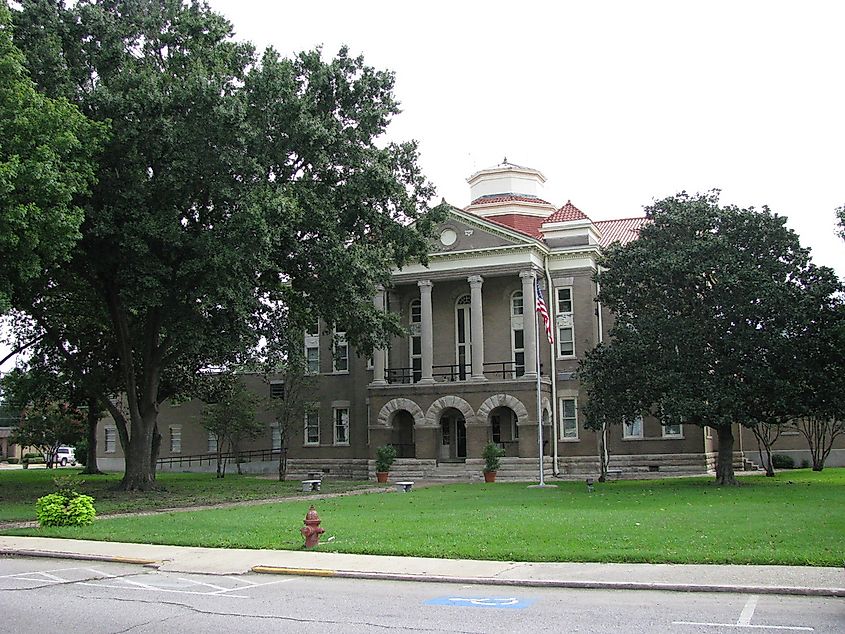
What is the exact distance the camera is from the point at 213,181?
94.1 ft

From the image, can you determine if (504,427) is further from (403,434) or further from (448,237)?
(448,237)

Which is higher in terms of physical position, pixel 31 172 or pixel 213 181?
pixel 213 181

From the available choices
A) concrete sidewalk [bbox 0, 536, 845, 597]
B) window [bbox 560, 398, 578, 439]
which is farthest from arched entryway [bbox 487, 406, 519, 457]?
concrete sidewalk [bbox 0, 536, 845, 597]

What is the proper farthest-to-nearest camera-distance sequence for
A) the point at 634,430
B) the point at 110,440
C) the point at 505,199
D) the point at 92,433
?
the point at 110,440 → the point at 92,433 → the point at 505,199 → the point at 634,430

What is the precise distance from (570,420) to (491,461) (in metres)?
6.15

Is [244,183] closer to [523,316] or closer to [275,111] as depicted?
[275,111]

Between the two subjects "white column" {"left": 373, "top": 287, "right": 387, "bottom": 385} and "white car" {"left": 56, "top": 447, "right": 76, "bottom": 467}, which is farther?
"white car" {"left": 56, "top": 447, "right": 76, "bottom": 467}

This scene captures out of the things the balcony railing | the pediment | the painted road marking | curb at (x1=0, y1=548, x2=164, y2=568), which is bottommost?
curb at (x1=0, y1=548, x2=164, y2=568)

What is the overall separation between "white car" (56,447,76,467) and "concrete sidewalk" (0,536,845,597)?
69.0m

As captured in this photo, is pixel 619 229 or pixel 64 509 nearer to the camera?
pixel 64 509

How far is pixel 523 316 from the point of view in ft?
159

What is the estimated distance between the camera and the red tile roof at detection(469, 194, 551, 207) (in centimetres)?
5572

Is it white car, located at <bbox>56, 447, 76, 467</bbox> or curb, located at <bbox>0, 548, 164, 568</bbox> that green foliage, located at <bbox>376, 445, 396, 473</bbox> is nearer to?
curb, located at <bbox>0, 548, 164, 568</bbox>

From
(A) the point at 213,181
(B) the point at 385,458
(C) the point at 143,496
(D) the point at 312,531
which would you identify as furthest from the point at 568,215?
(D) the point at 312,531
